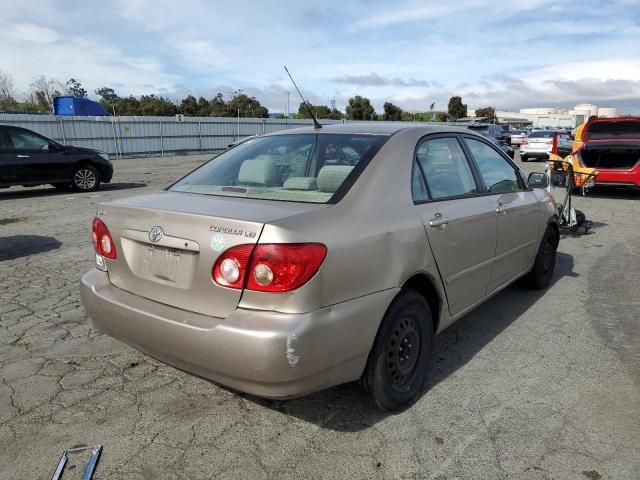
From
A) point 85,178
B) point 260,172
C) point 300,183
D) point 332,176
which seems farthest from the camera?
point 85,178

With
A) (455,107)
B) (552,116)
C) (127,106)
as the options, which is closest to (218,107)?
(127,106)

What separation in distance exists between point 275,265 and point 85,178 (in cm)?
1154

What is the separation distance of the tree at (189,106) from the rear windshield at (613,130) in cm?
5665

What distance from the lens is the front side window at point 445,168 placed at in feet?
10.6

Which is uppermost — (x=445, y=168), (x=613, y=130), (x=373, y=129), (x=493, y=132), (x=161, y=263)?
(x=373, y=129)

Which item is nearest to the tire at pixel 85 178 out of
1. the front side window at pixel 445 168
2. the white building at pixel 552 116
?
the front side window at pixel 445 168

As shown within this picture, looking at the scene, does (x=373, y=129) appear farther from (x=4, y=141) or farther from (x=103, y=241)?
(x=4, y=141)

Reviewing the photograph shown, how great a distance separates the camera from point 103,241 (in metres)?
2.96

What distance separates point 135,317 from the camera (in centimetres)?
267

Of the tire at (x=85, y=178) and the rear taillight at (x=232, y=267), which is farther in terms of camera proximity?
the tire at (x=85, y=178)

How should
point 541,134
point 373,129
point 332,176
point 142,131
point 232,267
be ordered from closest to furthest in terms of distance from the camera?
1. point 232,267
2. point 332,176
3. point 373,129
4. point 541,134
5. point 142,131

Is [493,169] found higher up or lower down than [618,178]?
higher up

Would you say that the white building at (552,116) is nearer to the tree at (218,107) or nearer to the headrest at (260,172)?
the tree at (218,107)

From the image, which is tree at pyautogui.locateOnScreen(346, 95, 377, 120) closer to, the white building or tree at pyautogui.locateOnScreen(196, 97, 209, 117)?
tree at pyautogui.locateOnScreen(196, 97, 209, 117)
